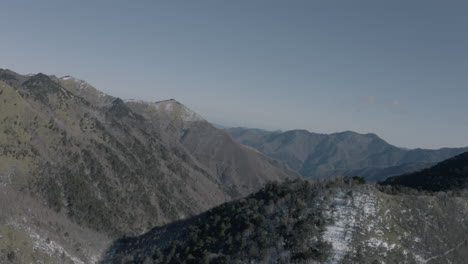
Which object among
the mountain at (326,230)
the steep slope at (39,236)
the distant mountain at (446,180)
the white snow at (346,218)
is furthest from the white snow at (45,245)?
the distant mountain at (446,180)

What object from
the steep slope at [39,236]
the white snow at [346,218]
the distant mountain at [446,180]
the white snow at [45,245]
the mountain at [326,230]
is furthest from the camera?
the distant mountain at [446,180]

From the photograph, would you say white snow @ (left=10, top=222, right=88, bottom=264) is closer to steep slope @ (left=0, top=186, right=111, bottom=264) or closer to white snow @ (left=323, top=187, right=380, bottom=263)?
steep slope @ (left=0, top=186, right=111, bottom=264)

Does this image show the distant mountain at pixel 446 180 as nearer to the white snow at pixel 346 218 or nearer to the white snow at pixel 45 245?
the white snow at pixel 346 218

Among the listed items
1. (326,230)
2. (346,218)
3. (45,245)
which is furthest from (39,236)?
(346,218)

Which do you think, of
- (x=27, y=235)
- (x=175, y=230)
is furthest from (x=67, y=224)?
(x=175, y=230)

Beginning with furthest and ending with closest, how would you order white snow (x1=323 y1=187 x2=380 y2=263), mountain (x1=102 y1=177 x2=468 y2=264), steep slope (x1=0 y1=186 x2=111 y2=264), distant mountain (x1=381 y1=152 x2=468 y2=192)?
distant mountain (x1=381 y1=152 x2=468 y2=192), steep slope (x1=0 y1=186 x2=111 y2=264), mountain (x1=102 y1=177 x2=468 y2=264), white snow (x1=323 y1=187 x2=380 y2=263)

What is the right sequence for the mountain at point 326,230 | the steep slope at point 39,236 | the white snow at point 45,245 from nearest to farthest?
the mountain at point 326,230
the steep slope at point 39,236
the white snow at point 45,245

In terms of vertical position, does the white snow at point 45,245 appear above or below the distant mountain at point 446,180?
below

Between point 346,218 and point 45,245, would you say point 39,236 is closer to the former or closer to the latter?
point 45,245

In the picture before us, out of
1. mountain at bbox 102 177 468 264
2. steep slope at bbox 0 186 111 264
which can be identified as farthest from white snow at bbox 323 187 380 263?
steep slope at bbox 0 186 111 264

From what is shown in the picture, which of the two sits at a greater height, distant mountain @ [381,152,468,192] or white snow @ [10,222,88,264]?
distant mountain @ [381,152,468,192]

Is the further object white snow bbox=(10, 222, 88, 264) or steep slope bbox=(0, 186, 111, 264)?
white snow bbox=(10, 222, 88, 264)
